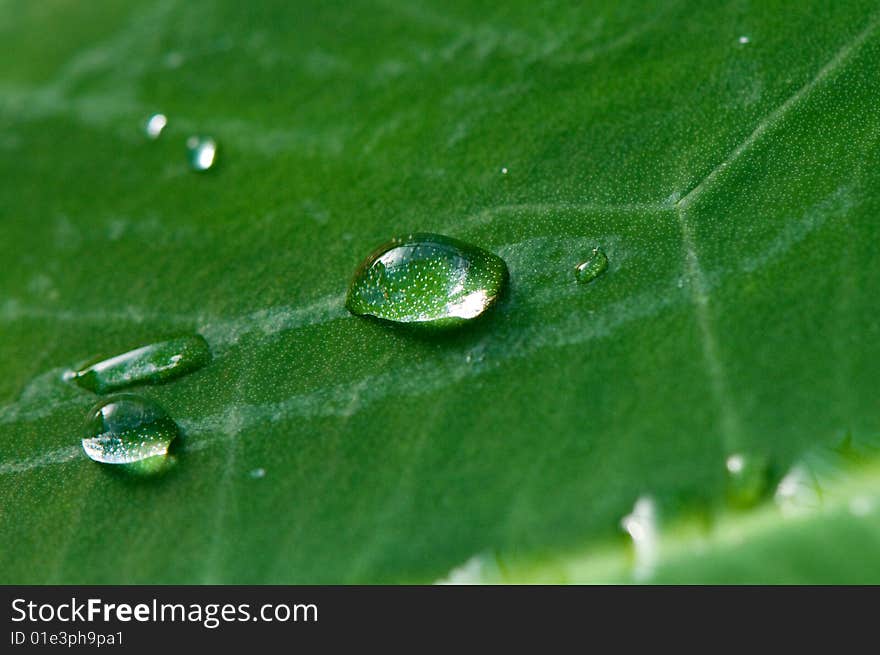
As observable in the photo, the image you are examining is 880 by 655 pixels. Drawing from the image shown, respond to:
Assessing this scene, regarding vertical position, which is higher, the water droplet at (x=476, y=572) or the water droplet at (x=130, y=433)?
the water droplet at (x=130, y=433)

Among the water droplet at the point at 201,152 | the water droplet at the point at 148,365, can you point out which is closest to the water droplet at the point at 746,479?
the water droplet at the point at 148,365

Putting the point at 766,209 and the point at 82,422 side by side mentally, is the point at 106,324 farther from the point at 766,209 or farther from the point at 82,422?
the point at 766,209

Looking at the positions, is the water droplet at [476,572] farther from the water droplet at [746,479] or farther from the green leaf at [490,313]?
the water droplet at [746,479]

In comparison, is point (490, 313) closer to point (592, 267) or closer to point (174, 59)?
point (592, 267)

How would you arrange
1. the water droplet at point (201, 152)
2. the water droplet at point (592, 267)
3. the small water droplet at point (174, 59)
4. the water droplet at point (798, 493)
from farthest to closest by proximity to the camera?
the small water droplet at point (174, 59) → the water droplet at point (201, 152) → the water droplet at point (592, 267) → the water droplet at point (798, 493)

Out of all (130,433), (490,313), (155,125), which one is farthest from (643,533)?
(155,125)

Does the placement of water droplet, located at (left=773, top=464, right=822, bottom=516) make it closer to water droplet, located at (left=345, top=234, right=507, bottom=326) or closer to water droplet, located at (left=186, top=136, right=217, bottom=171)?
water droplet, located at (left=345, top=234, right=507, bottom=326)
